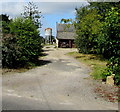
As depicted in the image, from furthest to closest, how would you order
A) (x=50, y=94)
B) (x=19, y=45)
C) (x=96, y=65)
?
(x=96, y=65)
(x=19, y=45)
(x=50, y=94)

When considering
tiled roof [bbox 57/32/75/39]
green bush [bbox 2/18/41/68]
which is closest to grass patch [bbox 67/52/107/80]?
green bush [bbox 2/18/41/68]

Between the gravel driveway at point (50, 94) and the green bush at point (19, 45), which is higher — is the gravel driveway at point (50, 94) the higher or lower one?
the lower one

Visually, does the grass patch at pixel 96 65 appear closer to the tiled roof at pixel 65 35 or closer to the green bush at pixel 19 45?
the green bush at pixel 19 45

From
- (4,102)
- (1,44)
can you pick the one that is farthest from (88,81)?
(1,44)

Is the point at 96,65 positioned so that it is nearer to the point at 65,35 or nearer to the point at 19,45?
the point at 19,45

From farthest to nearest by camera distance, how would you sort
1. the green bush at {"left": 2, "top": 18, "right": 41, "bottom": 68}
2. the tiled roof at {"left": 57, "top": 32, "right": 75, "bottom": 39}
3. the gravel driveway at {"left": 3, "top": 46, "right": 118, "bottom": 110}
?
1. the tiled roof at {"left": 57, "top": 32, "right": 75, "bottom": 39}
2. the green bush at {"left": 2, "top": 18, "right": 41, "bottom": 68}
3. the gravel driveway at {"left": 3, "top": 46, "right": 118, "bottom": 110}

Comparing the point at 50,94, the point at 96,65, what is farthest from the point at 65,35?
the point at 50,94

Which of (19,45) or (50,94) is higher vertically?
(19,45)

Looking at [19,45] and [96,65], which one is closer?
[19,45]

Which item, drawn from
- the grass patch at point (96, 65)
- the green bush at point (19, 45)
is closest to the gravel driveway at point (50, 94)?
the grass patch at point (96, 65)

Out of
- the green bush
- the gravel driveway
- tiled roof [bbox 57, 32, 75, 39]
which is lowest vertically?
the gravel driveway

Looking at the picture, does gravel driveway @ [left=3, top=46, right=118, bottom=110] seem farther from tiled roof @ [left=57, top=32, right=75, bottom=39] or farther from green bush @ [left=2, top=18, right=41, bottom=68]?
tiled roof @ [left=57, top=32, right=75, bottom=39]

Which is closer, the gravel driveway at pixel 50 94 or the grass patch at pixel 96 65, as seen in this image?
the gravel driveway at pixel 50 94

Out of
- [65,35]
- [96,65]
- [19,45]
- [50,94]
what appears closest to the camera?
[50,94]
